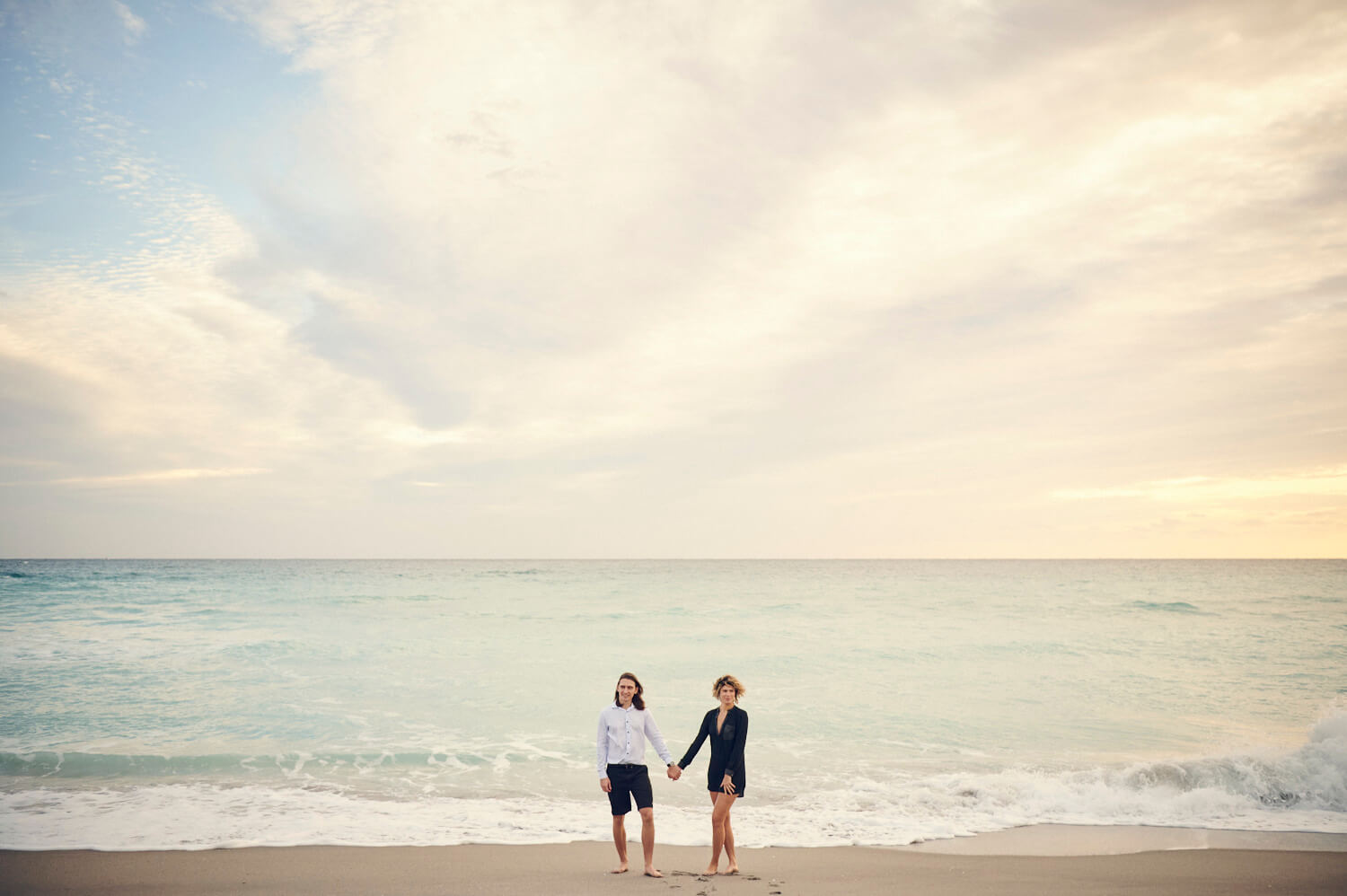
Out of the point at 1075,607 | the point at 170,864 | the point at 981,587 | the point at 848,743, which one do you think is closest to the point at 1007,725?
the point at 848,743

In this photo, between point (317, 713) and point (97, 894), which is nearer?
point (97, 894)

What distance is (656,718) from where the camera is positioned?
565 inches

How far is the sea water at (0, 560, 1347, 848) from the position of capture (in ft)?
27.3

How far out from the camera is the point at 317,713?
1361 centimetres

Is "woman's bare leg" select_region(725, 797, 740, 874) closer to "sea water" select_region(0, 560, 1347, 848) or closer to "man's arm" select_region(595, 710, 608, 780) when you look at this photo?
"man's arm" select_region(595, 710, 608, 780)

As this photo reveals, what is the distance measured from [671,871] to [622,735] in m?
1.40

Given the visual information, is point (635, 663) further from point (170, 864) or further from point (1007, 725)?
point (170, 864)

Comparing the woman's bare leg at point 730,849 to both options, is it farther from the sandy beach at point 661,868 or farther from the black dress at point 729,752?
the black dress at point 729,752

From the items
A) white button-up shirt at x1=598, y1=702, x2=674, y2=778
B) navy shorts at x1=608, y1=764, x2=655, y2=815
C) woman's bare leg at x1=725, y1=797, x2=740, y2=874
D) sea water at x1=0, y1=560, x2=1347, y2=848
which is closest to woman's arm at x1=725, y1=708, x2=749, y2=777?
woman's bare leg at x1=725, y1=797, x2=740, y2=874

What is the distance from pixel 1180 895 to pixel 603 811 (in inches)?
230

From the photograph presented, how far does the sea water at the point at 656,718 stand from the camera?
8.32m

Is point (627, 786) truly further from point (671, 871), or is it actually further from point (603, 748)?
point (671, 871)

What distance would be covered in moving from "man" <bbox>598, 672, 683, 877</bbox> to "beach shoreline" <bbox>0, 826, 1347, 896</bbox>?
0.43 meters

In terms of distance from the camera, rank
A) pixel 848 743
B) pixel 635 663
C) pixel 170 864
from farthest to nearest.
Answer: pixel 635 663 < pixel 848 743 < pixel 170 864
